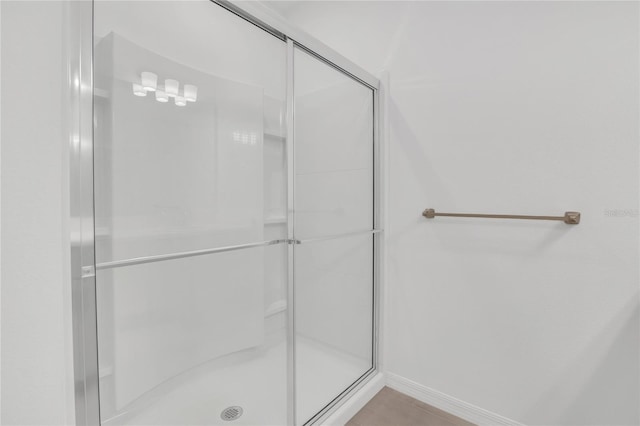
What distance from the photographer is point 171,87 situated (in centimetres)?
110

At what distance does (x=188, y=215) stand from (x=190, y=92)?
0.46 metres

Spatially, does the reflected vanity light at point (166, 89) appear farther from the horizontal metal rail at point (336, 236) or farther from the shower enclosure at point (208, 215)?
the horizontal metal rail at point (336, 236)

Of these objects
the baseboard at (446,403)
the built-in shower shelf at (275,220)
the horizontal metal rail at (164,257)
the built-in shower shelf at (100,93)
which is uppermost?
the built-in shower shelf at (100,93)

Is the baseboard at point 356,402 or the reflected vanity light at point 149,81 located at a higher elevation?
the reflected vanity light at point 149,81

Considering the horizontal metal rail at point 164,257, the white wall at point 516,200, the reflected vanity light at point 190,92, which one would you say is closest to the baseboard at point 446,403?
the white wall at point 516,200

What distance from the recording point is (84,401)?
0.81 metres

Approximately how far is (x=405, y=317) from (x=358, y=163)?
950mm

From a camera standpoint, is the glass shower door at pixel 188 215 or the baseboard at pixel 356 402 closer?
the glass shower door at pixel 188 215

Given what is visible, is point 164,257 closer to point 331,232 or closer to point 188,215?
point 188,215

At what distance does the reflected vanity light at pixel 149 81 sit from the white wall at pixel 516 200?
50.6 inches

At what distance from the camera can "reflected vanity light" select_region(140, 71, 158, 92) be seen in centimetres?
104

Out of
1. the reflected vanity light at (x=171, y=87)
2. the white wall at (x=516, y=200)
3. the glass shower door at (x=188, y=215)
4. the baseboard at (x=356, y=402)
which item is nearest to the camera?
the glass shower door at (x=188, y=215)

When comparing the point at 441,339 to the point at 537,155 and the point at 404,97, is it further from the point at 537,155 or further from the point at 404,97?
the point at 404,97

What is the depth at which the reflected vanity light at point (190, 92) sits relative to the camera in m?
1.14
